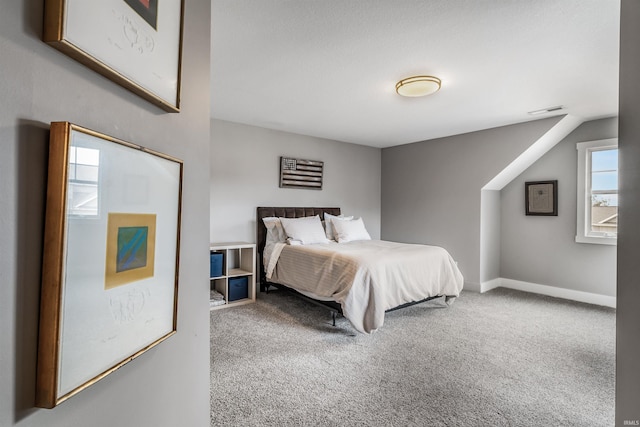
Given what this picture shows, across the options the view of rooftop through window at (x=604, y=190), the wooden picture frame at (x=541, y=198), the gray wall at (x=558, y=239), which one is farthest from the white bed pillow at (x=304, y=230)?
the view of rooftop through window at (x=604, y=190)

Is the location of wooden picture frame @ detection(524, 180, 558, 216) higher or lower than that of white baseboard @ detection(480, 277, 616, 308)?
higher

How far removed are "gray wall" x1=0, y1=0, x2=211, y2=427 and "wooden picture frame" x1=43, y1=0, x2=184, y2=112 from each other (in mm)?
27

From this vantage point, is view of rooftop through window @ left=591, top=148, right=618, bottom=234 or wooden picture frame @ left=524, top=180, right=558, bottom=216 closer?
view of rooftop through window @ left=591, top=148, right=618, bottom=234

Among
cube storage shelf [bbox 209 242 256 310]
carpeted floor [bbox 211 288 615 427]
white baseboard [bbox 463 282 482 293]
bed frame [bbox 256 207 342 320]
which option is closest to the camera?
carpeted floor [bbox 211 288 615 427]

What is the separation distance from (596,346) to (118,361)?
3.69 meters

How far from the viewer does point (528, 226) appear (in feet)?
15.4

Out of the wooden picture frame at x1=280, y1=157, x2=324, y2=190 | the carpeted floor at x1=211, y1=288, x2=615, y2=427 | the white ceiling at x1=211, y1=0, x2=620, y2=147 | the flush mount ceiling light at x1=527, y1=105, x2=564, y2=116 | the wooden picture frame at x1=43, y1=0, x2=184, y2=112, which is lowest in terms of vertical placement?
the carpeted floor at x1=211, y1=288, x2=615, y2=427

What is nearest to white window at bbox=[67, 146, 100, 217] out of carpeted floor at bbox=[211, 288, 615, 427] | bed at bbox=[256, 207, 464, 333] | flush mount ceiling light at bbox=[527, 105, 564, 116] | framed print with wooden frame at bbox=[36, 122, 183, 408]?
framed print with wooden frame at bbox=[36, 122, 183, 408]

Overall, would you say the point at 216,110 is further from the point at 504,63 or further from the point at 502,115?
the point at 502,115

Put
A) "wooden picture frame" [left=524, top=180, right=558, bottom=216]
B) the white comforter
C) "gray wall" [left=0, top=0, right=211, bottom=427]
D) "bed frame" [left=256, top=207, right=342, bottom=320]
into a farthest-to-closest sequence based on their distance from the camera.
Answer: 1. "bed frame" [left=256, top=207, right=342, bottom=320]
2. "wooden picture frame" [left=524, top=180, right=558, bottom=216]
3. the white comforter
4. "gray wall" [left=0, top=0, right=211, bottom=427]

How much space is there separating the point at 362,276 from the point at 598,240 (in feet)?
10.9

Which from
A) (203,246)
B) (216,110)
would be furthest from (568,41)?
(216,110)

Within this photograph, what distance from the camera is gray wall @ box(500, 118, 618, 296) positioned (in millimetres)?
4023

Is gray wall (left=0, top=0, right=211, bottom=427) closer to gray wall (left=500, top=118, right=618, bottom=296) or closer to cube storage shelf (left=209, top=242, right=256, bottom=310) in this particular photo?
cube storage shelf (left=209, top=242, right=256, bottom=310)
